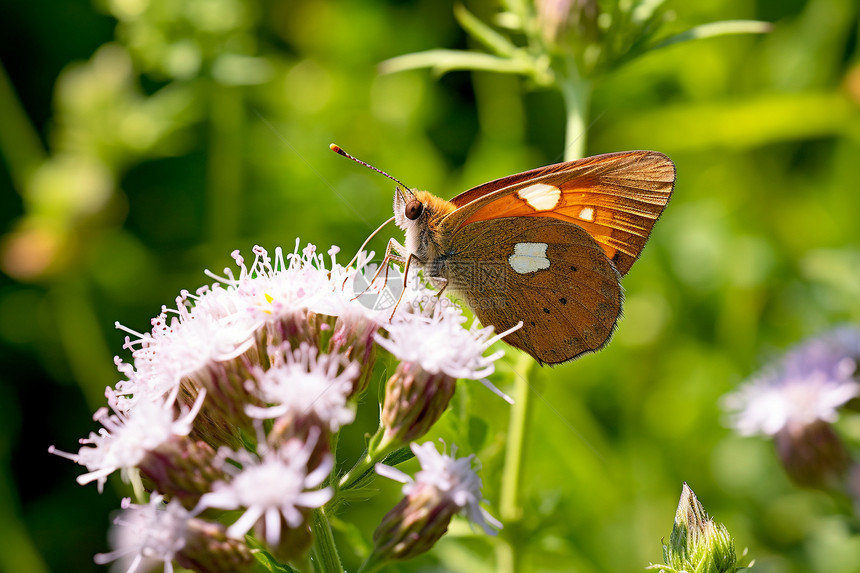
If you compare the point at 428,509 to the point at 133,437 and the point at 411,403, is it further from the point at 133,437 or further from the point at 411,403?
the point at 133,437

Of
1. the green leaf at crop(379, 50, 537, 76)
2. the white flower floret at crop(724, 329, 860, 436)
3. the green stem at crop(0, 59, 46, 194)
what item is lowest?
the white flower floret at crop(724, 329, 860, 436)

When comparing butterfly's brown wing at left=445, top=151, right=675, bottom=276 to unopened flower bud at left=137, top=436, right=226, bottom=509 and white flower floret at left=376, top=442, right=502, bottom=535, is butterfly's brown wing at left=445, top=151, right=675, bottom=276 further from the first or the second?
unopened flower bud at left=137, top=436, right=226, bottom=509

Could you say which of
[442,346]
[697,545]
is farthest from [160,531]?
[697,545]

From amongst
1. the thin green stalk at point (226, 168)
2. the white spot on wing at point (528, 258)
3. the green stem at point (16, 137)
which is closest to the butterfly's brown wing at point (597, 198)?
the white spot on wing at point (528, 258)

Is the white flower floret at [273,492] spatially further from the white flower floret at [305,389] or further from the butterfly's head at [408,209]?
the butterfly's head at [408,209]

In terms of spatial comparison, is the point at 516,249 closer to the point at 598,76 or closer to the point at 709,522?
the point at 598,76

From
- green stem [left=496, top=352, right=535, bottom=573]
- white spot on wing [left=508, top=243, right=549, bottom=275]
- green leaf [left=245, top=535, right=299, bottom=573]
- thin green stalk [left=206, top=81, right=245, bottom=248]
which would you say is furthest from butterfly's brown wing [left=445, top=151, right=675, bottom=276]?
thin green stalk [left=206, top=81, right=245, bottom=248]

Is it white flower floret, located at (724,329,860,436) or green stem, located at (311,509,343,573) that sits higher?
green stem, located at (311,509,343,573)

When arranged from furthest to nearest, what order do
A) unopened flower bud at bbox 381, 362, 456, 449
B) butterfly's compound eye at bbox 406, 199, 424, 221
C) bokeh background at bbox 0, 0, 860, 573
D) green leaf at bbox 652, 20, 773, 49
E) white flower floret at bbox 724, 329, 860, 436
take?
bokeh background at bbox 0, 0, 860, 573
white flower floret at bbox 724, 329, 860, 436
butterfly's compound eye at bbox 406, 199, 424, 221
green leaf at bbox 652, 20, 773, 49
unopened flower bud at bbox 381, 362, 456, 449
